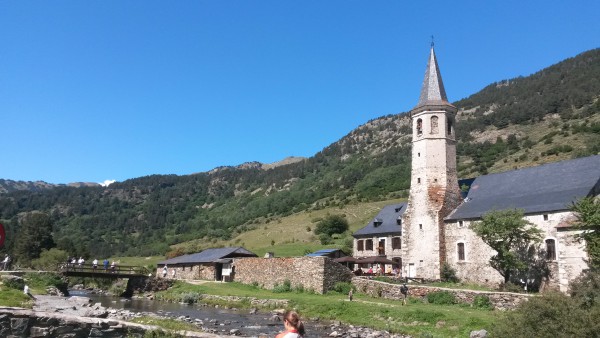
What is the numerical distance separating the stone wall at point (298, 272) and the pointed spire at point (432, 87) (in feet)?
55.0

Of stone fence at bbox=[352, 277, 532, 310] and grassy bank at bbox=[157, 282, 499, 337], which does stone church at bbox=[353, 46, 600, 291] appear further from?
grassy bank at bbox=[157, 282, 499, 337]

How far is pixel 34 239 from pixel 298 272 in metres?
52.8

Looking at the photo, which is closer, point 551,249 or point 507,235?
point 507,235

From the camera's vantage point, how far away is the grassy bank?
20.7m

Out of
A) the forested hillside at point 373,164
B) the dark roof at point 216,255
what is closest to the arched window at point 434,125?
the dark roof at point 216,255

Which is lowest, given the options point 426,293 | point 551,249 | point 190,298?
point 190,298

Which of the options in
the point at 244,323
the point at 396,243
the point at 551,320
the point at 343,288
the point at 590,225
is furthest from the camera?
the point at 396,243

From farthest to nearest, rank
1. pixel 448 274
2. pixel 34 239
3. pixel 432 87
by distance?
pixel 34 239 → pixel 432 87 → pixel 448 274

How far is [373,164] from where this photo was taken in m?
140

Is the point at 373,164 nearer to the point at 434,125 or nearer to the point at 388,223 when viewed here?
the point at 388,223

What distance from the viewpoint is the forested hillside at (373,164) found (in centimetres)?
10356

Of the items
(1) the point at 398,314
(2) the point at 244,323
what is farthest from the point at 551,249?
(2) the point at 244,323

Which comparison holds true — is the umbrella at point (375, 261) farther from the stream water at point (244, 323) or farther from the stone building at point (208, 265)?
the stream water at point (244, 323)

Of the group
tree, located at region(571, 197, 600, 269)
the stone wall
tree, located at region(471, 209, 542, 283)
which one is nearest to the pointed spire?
tree, located at region(471, 209, 542, 283)
